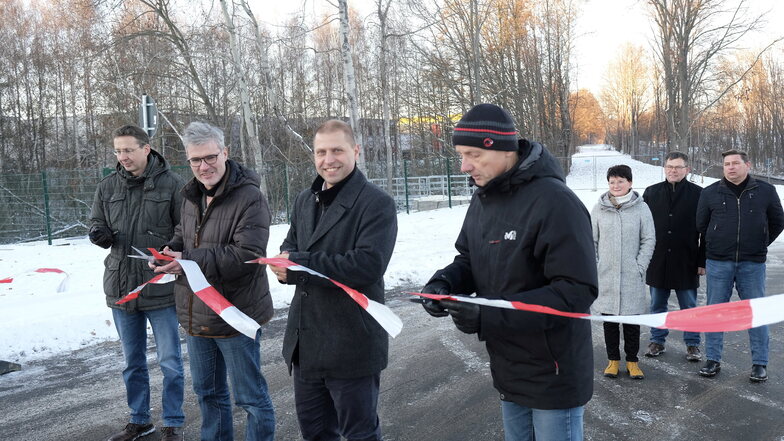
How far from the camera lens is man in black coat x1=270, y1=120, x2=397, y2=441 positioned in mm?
2783

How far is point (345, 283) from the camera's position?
2.77 m

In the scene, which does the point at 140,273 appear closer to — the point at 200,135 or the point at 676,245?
the point at 200,135

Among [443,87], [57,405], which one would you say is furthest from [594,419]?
[443,87]

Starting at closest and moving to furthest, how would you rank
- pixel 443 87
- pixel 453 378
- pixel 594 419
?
pixel 594 419 → pixel 453 378 → pixel 443 87

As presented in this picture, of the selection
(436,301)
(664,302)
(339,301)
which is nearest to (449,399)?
(339,301)

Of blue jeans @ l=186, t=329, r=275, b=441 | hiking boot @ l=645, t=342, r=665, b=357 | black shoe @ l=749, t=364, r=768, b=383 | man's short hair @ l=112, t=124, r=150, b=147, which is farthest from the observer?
hiking boot @ l=645, t=342, r=665, b=357

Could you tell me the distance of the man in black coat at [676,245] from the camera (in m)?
5.80

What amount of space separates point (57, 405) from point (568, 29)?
34.8m

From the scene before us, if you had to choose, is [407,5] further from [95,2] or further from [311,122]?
[311,122]

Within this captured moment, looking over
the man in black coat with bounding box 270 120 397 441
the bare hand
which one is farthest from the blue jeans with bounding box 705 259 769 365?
the bare hand

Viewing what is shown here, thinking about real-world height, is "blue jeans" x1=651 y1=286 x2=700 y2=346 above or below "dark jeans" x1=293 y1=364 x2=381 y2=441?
below

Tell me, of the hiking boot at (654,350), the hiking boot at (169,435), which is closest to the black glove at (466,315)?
the hiking boot at (169,435)

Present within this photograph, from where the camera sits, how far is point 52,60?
110ft

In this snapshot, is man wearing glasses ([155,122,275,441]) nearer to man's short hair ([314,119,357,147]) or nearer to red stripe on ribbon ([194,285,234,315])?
red stripe on ribbon ([194,285,234,315])
